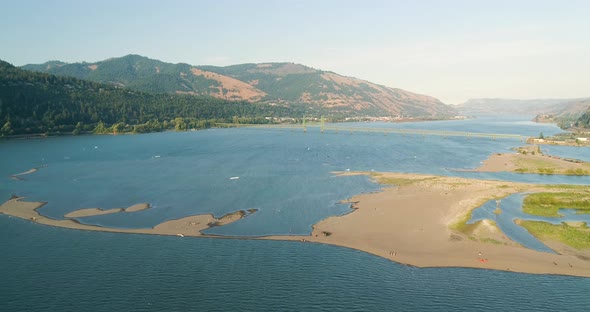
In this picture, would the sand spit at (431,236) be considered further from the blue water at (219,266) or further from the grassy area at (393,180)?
the grassy area at (393,180)

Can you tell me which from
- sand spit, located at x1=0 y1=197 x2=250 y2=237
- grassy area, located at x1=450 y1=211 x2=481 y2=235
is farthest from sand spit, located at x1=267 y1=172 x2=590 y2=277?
sand spit, located at x1=0 y1=197 x2=250 y2=237

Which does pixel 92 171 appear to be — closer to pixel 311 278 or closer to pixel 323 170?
A: pixel 323 170

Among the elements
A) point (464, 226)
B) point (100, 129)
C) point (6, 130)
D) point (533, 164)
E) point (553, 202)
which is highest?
point (6, 130)

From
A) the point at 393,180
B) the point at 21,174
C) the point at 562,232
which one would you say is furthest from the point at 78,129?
the point at 562,232

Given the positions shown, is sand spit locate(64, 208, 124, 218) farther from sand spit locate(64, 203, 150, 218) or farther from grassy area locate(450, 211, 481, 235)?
grassy area locate(450, 211, 481, 235)

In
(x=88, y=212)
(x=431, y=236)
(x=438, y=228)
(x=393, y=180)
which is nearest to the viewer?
(x=431, y=236)

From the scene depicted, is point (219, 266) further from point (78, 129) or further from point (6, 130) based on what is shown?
point (78, 129)
